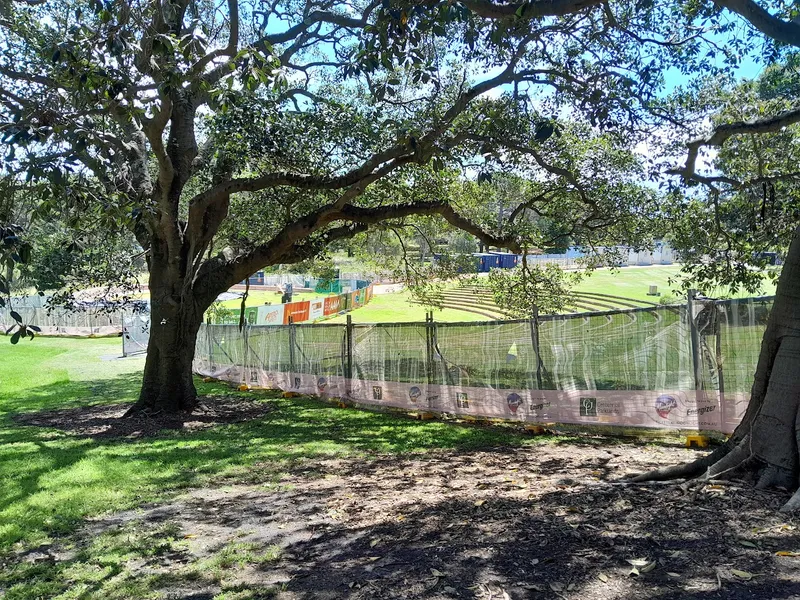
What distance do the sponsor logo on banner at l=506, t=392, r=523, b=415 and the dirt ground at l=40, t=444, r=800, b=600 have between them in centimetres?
328

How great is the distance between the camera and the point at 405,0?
580cm

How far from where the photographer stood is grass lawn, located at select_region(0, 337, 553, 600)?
4621mm

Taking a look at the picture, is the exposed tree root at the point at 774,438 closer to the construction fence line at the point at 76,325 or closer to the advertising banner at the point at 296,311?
the advertising banner at the point at 296,311

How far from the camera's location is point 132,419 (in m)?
11.7

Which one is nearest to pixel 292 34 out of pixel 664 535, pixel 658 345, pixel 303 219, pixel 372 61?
pixel 303 219

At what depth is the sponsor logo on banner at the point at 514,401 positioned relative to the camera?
10.2 m

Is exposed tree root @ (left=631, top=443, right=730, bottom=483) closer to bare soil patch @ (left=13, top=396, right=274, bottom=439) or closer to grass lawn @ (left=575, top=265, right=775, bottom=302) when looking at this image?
bare soil patch @ (left=13, top=396, right=274, bottom=439)

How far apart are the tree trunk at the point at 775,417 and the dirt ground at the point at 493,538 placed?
25 cm

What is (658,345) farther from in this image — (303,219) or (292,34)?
(292,34)

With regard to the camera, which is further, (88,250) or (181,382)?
(88,250)

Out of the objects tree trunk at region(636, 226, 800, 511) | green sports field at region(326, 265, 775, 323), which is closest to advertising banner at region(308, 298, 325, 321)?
green sports field at region(326, 265, 775, 323)

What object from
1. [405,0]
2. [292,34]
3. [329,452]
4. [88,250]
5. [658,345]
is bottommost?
[329,452]

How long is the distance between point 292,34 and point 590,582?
35.9 ft

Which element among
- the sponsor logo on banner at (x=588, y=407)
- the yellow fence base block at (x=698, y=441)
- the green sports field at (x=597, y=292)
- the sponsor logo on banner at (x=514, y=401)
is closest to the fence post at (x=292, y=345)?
the sponsor logo on banner at (x=514, y=401)
